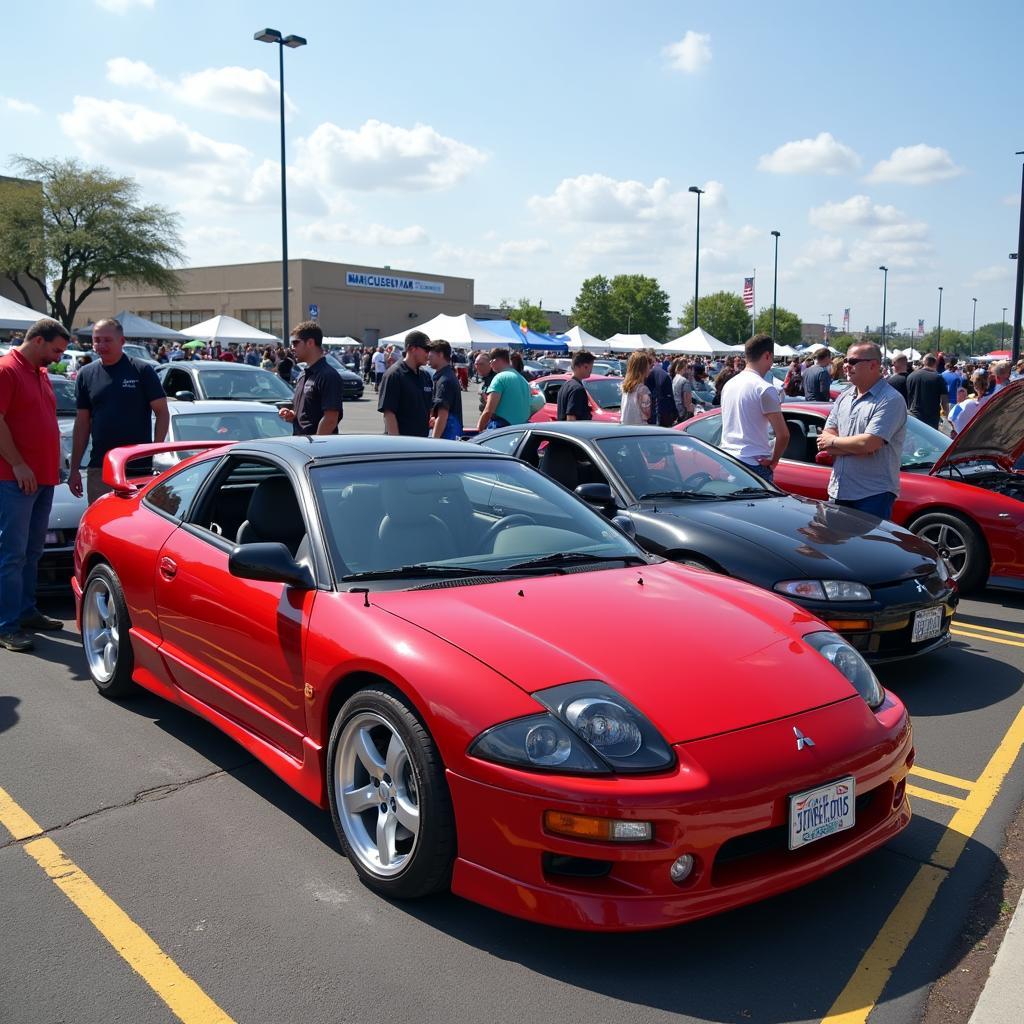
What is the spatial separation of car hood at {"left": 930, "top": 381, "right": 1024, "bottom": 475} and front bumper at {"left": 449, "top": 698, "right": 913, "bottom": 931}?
499 centimetres

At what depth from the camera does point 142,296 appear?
8875 centimetres

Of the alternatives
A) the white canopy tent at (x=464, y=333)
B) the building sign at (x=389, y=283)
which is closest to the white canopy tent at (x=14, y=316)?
the white canopy tent at (x=464, y=333)

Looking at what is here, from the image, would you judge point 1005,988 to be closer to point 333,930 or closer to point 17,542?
point 333,930

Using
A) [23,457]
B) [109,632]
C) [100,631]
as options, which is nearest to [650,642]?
[109,632]

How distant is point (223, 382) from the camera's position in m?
13.1

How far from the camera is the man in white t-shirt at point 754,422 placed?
23.7ft

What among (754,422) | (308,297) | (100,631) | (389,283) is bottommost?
(100,631)

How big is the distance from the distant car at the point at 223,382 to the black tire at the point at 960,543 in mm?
8281

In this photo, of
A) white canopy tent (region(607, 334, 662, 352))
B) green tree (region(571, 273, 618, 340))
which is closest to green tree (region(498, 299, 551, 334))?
green tree (region(571, 273, 618, 340))

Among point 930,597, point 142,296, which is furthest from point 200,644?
point 142,296

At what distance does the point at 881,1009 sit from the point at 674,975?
54cm

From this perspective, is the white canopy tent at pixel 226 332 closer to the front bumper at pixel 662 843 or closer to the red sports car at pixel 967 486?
the red sports car at pixel 967 486

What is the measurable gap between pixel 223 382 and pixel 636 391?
5991 mm

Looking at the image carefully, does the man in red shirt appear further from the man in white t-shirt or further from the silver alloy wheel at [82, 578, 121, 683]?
the man in white t-shirt
